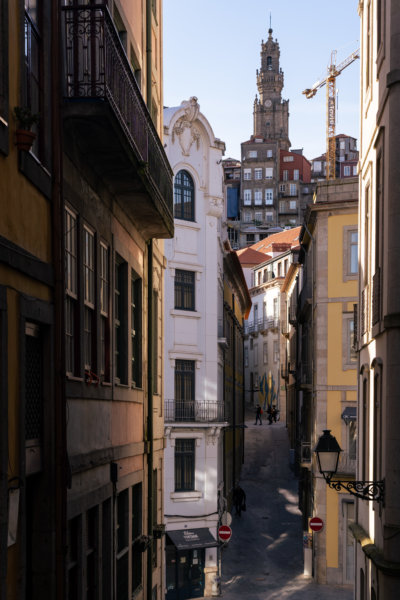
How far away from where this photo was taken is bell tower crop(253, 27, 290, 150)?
166 meters

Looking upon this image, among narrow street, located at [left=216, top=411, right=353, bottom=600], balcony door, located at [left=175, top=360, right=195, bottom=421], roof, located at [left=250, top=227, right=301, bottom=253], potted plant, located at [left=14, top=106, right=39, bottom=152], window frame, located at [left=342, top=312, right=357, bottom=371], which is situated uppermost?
roof, located at [left=250, top=227, right=301, bottom=253]

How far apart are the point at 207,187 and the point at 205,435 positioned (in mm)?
8678

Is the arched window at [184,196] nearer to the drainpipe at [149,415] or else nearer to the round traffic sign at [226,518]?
the round traffic sign at [226,518]

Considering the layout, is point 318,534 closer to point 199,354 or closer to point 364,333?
point 199,354

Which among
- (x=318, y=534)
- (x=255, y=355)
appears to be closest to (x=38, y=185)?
(x=318, y=534)

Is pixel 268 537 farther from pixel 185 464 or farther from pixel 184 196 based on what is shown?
pixel 184 196

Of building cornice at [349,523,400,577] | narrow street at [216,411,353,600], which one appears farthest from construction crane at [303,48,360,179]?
building cornice at [349,523,400,577]

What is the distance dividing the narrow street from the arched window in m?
12.6

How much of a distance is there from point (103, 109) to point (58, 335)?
2370 mm

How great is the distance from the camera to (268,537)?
135ft

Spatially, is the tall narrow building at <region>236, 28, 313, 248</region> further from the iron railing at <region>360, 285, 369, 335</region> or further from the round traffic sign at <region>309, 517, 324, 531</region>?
the iron railing at <region>360, 285, 369, 335</region>

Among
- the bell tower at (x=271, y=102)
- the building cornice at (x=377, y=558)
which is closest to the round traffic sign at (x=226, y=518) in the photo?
the building cornice at (x=377, y=558)

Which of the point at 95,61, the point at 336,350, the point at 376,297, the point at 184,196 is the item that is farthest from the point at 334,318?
the point at 95,61

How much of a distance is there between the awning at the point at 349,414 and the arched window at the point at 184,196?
27.8 ft
